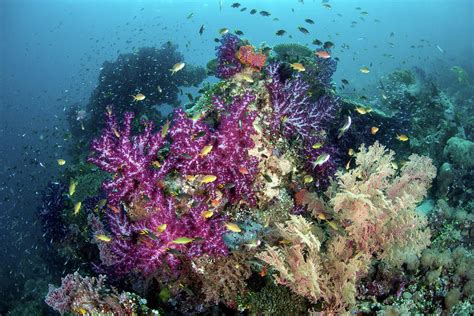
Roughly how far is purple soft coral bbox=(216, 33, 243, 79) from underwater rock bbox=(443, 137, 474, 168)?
22.8ft

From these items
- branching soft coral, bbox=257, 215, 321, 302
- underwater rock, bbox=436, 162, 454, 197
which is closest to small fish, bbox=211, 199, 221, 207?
branching soft coral, bbox=257, 215, 321, 302

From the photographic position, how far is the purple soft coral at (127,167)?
15.3ft

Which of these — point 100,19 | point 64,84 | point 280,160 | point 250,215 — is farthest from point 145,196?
point 100,19

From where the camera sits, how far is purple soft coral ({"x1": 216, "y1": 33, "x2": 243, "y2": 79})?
22.5 feet

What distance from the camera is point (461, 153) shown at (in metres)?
9.11

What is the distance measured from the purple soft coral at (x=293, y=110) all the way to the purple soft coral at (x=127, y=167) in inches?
90.5

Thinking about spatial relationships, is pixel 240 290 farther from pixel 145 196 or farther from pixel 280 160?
pixel 280 160

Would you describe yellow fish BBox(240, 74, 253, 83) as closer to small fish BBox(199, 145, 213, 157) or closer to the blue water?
small fish BBox(199, 145, 213, 157)

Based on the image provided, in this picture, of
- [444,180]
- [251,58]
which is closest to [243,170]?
[251,58]

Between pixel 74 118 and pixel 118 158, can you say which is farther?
pixel 74 118

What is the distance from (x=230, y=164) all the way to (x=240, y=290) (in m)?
1.85

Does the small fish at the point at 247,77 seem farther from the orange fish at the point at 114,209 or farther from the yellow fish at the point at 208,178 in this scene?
the orange fish at the point at 114,209

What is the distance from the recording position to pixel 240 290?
4.55 m

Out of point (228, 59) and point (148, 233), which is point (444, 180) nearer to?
point (228, 59)
